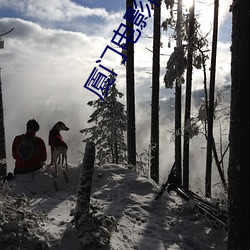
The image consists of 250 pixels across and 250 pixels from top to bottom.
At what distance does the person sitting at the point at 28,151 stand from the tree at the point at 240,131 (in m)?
6.25

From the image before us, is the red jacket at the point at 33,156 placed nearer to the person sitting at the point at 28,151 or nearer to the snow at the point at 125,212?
the person sitting at the point at 28,151

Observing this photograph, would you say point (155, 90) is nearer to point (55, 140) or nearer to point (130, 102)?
point (130, 102)

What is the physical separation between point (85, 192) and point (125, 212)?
1.97 metres

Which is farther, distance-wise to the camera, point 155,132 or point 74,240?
point 155,132

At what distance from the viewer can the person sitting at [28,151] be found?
30.4ft

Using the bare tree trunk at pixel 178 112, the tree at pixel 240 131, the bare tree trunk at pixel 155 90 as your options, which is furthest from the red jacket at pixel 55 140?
the bare tree trunk at pixel 178 112

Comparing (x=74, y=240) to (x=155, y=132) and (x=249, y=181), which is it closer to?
(x=249, y=181)

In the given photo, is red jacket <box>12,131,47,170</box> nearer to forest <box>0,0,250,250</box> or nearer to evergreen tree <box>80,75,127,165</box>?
forest <box>0,0,250,250</box>

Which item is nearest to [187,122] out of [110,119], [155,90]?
[155,90]

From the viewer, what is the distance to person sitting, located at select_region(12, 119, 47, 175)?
9258 mm

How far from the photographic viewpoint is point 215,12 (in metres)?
14.4

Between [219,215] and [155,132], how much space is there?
8.12 meters

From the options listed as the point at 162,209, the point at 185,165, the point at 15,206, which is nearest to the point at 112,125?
the point at 185,165

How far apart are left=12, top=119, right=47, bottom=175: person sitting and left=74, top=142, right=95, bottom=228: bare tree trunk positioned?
3903 mm
